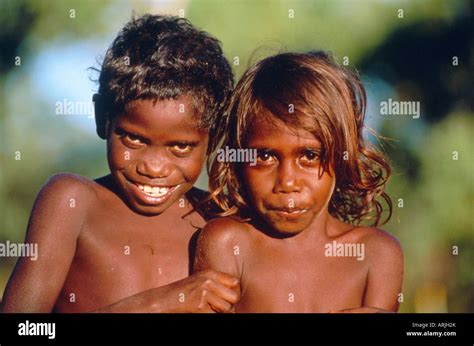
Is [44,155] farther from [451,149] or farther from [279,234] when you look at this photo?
[451,149]

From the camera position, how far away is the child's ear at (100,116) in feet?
9.70

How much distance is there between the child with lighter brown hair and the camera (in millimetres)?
2781

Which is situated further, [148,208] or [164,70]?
[148,208]

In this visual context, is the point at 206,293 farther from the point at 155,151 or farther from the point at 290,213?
the point at 155,151

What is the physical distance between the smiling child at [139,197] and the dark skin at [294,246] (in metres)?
0.13

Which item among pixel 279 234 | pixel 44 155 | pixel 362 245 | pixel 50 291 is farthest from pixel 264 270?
pixel 44 155

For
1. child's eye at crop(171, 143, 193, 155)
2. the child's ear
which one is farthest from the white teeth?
the child's ear

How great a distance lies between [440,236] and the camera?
12.0 ft

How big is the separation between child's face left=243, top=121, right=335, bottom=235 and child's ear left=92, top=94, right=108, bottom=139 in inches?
21.4

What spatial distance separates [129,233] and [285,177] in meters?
0.64

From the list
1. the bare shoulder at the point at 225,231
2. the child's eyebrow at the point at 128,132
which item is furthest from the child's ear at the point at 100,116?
the bare shoulder at the point at 225,231

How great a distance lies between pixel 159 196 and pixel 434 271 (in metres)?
1.41

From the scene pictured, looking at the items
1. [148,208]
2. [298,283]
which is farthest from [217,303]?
[148,208]

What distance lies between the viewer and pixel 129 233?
2986 millimetres
